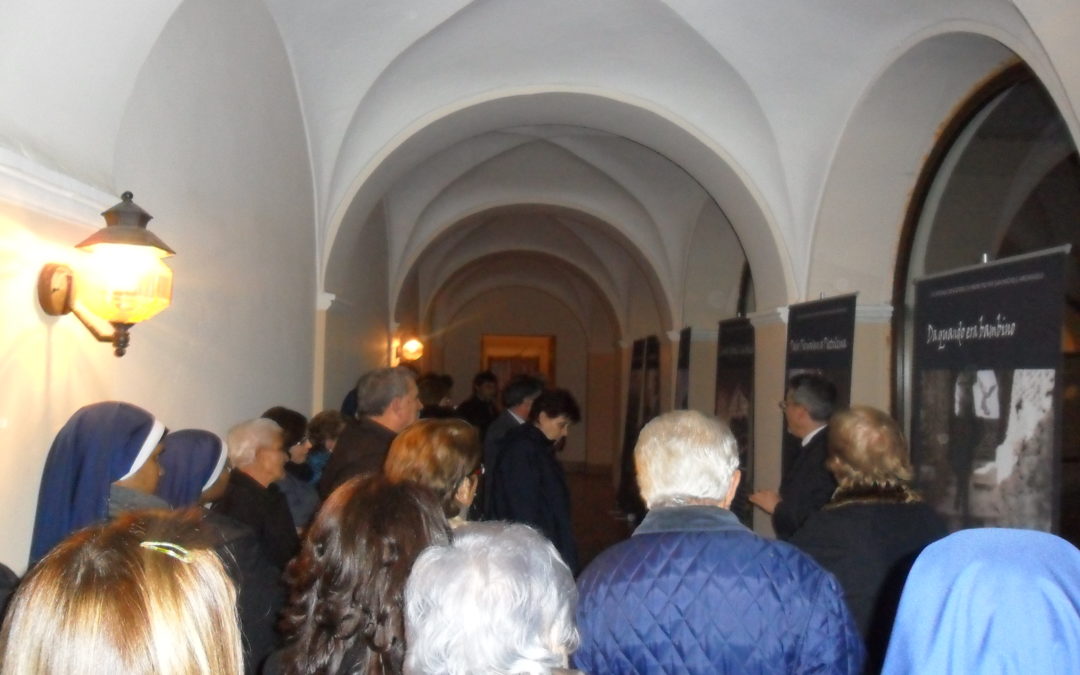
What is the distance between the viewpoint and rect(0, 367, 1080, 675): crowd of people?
1.07m

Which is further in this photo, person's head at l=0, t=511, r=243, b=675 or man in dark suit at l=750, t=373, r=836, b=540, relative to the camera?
man in dark suit at l=750, t=373, r=836, b=540

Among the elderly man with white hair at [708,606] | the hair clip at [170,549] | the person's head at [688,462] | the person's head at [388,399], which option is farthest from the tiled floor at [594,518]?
the hair clip at [170,549]

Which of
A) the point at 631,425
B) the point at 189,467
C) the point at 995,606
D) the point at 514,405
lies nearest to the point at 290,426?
the point at 514,405

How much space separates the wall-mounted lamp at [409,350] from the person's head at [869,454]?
28.7ft

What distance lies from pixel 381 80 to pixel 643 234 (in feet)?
15.6

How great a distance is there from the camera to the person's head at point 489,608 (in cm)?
142

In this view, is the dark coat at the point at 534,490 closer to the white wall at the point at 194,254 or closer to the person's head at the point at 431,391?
the white wall at the point at 194,254

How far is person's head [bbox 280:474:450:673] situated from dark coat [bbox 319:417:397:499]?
5.76 feet

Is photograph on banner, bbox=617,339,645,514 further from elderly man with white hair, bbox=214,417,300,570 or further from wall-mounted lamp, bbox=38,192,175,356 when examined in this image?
wall-mounted lamp, bbox=38,192,175,356

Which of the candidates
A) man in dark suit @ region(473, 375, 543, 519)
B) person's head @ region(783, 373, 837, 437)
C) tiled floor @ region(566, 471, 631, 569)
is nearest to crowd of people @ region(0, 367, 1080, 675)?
man in dark suit @ region(473, 375, 543, 519)

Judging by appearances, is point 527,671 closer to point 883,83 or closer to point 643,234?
point 883,83

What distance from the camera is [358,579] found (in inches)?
70.8

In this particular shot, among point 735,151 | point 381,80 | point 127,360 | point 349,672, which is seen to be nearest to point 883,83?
point 735,151

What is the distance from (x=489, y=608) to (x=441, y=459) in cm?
128
